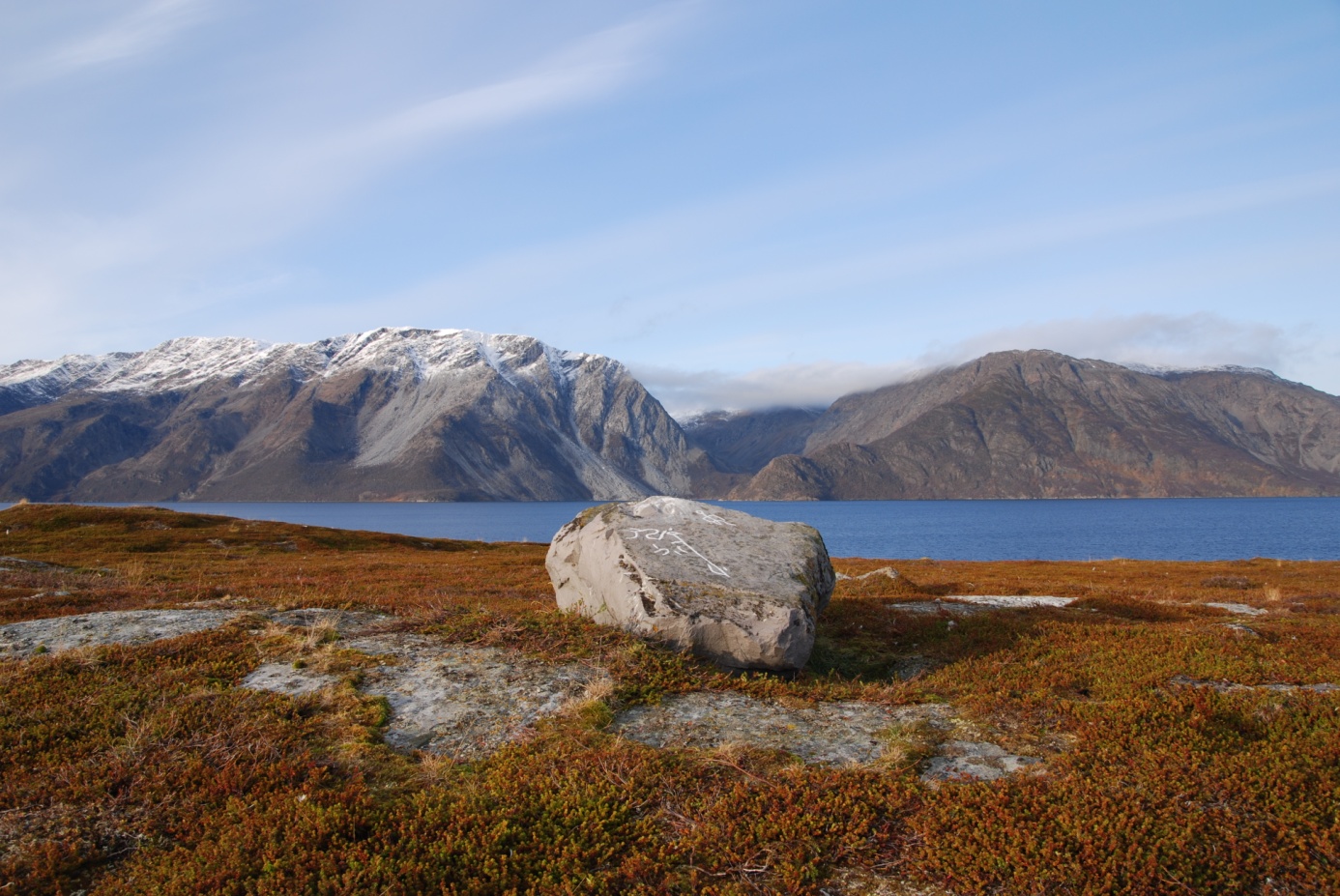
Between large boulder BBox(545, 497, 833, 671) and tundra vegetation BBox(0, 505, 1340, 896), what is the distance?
0.63 m

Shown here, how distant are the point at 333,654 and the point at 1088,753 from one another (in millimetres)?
11485

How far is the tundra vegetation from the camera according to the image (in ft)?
21.9

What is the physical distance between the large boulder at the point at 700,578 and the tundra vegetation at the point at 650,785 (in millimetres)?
633

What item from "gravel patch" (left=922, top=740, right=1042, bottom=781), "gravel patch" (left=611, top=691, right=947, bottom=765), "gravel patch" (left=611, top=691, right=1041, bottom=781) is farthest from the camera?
"gravel patch" (left=611, top=691, right=947, bottom=765)

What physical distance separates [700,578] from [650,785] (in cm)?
631

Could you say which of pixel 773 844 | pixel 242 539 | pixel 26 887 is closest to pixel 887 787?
pixel 773 844

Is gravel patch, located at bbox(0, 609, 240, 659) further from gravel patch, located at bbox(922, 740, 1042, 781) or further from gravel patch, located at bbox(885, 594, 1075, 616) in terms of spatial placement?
gravel patch, located at bbox(885, 594, 1075, 616)

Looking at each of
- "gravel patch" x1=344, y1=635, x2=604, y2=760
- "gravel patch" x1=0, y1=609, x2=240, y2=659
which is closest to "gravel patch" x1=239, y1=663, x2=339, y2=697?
"gravel patch" x1=344, y1=635, x2=604, y2=760

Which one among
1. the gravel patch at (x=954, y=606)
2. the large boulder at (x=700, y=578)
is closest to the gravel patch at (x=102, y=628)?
the large boulder at (x=700, y=578)

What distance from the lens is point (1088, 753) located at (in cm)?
909

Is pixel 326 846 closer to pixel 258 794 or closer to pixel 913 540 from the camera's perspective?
pixel 258 794

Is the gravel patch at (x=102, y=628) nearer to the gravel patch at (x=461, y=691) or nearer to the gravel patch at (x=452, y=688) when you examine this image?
the gravel patch at (x=452, y=688)

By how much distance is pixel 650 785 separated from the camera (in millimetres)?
8195

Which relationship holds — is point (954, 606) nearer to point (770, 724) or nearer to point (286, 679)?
point (770, 724)
